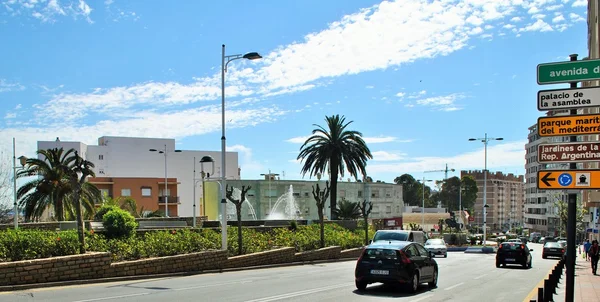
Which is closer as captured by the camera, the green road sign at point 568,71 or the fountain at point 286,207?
the green road sign at point 568,71

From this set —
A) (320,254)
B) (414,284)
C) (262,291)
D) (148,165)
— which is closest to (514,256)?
(320,254)

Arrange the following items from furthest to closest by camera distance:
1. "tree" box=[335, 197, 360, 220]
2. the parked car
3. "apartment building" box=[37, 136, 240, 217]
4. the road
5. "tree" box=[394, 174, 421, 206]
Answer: "tree" box=[394, 174, 421, 206] → "apartment building" box=[37, 136, 240, 217] → "tree" box=[335, 197, 360, 220] → the parked car → the road

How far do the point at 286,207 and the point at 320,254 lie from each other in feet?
149

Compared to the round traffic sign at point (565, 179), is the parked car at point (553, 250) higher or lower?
lower

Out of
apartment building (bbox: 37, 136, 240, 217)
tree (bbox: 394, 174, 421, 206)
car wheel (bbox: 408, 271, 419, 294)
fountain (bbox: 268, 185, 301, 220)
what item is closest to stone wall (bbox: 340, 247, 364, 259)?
car wheel (bbox: 408, 271, 419, 294)

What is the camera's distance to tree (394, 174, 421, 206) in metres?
159

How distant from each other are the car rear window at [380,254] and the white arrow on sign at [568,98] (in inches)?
295

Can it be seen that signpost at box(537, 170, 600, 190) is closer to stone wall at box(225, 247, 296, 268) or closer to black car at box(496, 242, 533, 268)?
stone wall at box(225, 247, 296, 268)

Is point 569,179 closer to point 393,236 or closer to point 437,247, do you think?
point 393,236

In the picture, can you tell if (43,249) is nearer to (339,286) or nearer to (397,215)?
(339,286)

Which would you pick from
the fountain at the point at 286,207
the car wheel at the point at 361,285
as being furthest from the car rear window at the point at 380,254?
the fountain at the point at 286,207

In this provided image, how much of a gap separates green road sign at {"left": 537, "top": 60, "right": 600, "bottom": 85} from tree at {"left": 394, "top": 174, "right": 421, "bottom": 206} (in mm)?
151023

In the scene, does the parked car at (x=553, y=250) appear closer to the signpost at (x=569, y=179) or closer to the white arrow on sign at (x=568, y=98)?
the signpost at (x=569, y=179)

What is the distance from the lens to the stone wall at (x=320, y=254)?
96.6ft
